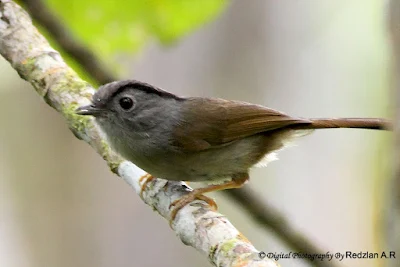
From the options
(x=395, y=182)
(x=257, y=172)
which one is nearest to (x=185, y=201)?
(x=395, y=182)

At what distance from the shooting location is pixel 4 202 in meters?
5.95

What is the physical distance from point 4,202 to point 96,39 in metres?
3.11

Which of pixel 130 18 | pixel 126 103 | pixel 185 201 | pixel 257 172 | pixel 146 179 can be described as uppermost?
pixel 130 18

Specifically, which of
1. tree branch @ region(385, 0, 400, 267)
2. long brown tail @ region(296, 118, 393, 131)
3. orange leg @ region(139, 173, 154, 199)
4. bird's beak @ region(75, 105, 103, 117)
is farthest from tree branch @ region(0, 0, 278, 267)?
tree branch @ region(385, 0, 400, 267)

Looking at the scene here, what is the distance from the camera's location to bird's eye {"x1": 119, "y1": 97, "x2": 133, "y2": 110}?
3.08 metres

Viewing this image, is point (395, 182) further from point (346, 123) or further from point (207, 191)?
point (346, 123)

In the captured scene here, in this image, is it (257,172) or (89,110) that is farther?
(257,172)

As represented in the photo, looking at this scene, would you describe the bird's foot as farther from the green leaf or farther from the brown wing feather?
the green leaf

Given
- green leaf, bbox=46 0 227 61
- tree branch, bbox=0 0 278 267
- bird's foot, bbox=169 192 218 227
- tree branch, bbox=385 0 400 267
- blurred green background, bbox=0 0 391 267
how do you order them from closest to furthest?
1. tree branch, bbox=385 0 400 267
2. bird's foot, bbox=169 192 218 227
3. tree branch, bbox=0 0 278 267
4. green leaf, bbox=46 0 227 61
5. blurred green background, bbox=0 0 391 267

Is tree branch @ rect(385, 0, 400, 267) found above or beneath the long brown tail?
beneath

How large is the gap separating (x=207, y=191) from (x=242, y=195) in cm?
20

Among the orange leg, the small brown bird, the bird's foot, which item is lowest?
the bird's foot

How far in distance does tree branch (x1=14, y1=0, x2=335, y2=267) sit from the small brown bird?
19cm

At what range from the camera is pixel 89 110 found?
2885 millimetres
